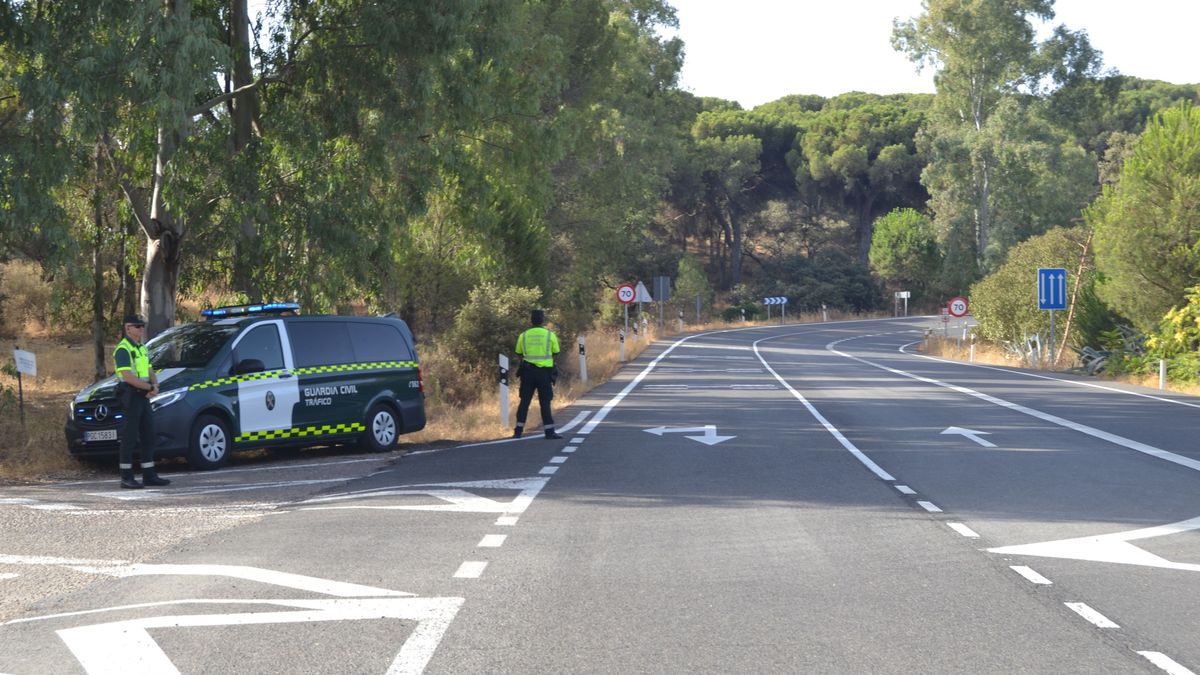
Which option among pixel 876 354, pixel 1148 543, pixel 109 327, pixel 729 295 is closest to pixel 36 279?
pixel 109 327

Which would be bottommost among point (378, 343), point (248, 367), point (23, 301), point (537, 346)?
point (248, 367)

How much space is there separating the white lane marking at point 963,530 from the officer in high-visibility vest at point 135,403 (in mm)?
8119

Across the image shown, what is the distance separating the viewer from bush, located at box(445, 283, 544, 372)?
2945cm

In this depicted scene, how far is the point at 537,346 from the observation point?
1873cm

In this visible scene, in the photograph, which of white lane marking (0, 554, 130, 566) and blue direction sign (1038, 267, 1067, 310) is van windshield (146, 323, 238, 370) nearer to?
white lane marking (0, 554, 130, 566)

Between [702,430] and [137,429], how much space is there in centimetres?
860

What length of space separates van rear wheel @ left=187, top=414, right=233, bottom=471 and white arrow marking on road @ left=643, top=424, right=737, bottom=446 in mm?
6221

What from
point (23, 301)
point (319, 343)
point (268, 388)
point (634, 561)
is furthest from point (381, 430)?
point (23, 301)

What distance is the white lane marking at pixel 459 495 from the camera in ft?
38.2

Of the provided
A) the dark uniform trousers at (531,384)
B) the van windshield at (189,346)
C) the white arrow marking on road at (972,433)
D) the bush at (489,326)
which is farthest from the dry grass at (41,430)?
the white arrow marking on road at (972,433)

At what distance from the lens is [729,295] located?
9800cm

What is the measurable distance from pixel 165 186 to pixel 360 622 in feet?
42.5

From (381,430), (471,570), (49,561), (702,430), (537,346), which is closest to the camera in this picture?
(471,570)

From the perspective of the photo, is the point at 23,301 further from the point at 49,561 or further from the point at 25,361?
the point at 49,561
